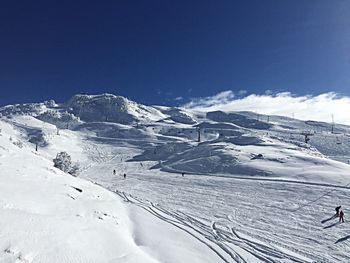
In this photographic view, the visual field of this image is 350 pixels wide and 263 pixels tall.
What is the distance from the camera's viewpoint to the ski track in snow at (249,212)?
76.5 ft

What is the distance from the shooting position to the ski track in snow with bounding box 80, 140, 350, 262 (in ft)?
76.5

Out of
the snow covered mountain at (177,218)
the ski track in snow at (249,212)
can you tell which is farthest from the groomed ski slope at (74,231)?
the ski track in snow at (249,212)

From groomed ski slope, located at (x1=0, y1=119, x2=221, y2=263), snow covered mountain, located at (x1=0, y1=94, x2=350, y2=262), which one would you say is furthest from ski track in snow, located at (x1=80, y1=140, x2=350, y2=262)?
groomed ski slope, located at (x1=0, y1=119, x2=221, y2=263)

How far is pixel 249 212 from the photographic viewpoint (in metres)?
34.8

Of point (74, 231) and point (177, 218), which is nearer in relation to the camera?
point (74, 231)

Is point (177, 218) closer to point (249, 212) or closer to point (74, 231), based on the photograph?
point (249, 212)

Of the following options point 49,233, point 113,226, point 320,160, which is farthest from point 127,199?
point 320,160

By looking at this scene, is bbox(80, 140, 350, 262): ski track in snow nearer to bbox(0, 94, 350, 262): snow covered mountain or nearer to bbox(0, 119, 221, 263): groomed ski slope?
bbox(0, 94, 350, 262): snow covered mountain

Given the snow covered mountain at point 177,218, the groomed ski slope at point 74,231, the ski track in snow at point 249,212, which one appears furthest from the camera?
the ski track in snow at point 249,212

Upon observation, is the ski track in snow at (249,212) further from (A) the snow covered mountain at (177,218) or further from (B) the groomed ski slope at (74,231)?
(B) the groomed ski slope at (74,231)

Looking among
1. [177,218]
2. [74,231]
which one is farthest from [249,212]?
[74,231]

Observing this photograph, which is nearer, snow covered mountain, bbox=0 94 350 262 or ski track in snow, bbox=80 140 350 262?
snow covered mountain, bbox=0 94 350 262

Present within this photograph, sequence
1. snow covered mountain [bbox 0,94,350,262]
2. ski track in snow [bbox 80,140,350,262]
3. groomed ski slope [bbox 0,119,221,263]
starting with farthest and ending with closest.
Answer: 1. ski track in snow [bbox 80,140,350,262]
2. snow covered mountain [bbox 0,94,350,262]
3. groomed ski slope [bbox 0,119,221,263]

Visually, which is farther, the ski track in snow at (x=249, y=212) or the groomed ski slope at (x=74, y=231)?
the ski track in snow at (x=249, y=212)
